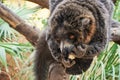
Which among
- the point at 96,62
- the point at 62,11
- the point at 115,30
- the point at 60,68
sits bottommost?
the point at 96,62

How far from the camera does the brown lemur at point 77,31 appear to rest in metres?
1.02

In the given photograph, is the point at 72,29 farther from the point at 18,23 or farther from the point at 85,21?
the point at 18,23

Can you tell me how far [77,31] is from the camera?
102 centimetres

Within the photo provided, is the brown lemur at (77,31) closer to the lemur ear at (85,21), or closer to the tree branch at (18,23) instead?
the lemur ear at (85,21)

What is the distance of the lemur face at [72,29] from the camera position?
1.01 metres

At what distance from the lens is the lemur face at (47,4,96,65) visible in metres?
1.01

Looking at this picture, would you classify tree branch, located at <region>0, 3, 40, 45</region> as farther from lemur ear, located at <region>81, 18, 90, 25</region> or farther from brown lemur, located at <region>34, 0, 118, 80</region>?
lemur ear, located at <region>81, 18, 90, 25</region>

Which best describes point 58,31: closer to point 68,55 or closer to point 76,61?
point 68,55

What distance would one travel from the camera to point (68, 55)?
1.06 m

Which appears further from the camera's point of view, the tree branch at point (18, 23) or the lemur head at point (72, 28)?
the tree branch at point (18, 23)

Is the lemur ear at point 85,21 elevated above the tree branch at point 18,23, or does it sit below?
above

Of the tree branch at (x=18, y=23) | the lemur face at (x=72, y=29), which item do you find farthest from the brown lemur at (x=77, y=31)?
the tree branch at (x=18, y=23)

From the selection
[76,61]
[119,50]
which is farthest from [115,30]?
[76,61]

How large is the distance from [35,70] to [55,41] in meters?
0.46
